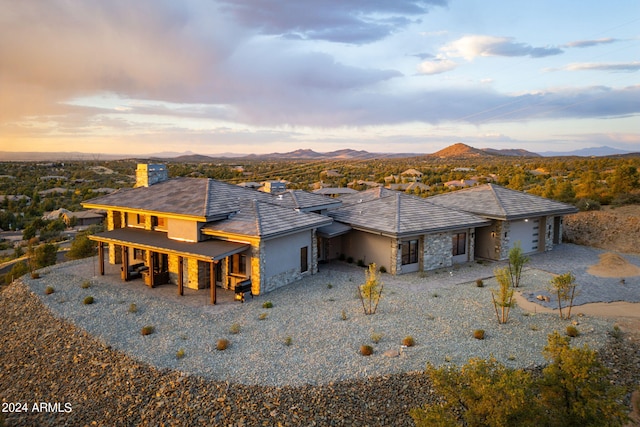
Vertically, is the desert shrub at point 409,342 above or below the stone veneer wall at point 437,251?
below

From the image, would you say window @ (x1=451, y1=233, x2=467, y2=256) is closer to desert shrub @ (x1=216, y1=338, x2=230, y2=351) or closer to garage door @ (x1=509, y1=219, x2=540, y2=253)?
garage door @ (x1=509, y1=219, x2=540, y2=253)

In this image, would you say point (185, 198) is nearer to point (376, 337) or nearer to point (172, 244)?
point (172, 244)

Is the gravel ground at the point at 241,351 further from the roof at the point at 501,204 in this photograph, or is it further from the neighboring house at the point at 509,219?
the roof at the point at 501,204

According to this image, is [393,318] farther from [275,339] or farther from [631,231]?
[631,231]

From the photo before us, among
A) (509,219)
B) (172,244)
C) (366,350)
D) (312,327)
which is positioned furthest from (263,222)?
(509,219)

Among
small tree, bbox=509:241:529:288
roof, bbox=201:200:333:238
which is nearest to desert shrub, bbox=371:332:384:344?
roof, bbox=201:200:333:238

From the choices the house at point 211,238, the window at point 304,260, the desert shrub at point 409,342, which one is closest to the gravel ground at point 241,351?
the desert shrub at point 409,342

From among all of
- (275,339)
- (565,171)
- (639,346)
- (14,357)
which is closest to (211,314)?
(275,339)
